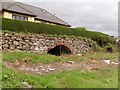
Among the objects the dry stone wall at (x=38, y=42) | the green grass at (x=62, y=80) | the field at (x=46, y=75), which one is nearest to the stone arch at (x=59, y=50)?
the dry stone wall at (x=38, y=42)

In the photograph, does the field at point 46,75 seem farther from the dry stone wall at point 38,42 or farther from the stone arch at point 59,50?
the stone arch at point 59,50

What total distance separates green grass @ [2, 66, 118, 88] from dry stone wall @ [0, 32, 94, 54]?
7127 millimetres

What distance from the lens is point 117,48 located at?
35.0 m

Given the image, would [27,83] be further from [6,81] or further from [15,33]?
[15,33]

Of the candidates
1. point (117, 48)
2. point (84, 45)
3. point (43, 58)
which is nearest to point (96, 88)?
point (43, 58)

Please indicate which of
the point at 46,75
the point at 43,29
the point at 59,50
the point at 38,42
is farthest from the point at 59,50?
the point at 46,75

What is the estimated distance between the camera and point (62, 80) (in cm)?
1261

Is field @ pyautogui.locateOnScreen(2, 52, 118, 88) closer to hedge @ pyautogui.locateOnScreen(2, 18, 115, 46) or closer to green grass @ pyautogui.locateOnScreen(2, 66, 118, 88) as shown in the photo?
green grass @ pyautogui.locateOnScreen(2, 66, 118, 88)

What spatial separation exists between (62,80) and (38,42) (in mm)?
10456

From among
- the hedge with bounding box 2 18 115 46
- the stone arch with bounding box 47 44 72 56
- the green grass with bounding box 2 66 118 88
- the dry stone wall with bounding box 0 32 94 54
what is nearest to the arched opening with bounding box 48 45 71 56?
the stone arch with bounding box 47 44 72 56

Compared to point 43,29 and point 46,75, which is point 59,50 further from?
point 46,75

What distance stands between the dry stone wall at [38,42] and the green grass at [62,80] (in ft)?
23.4

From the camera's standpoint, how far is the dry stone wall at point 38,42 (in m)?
20.4

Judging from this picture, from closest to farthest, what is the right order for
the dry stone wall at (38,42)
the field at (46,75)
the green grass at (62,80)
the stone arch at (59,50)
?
the green grass at (62,80) < the field at (46,75) < the dry stone wall at (38,42) < the stone arch at (59,50)
